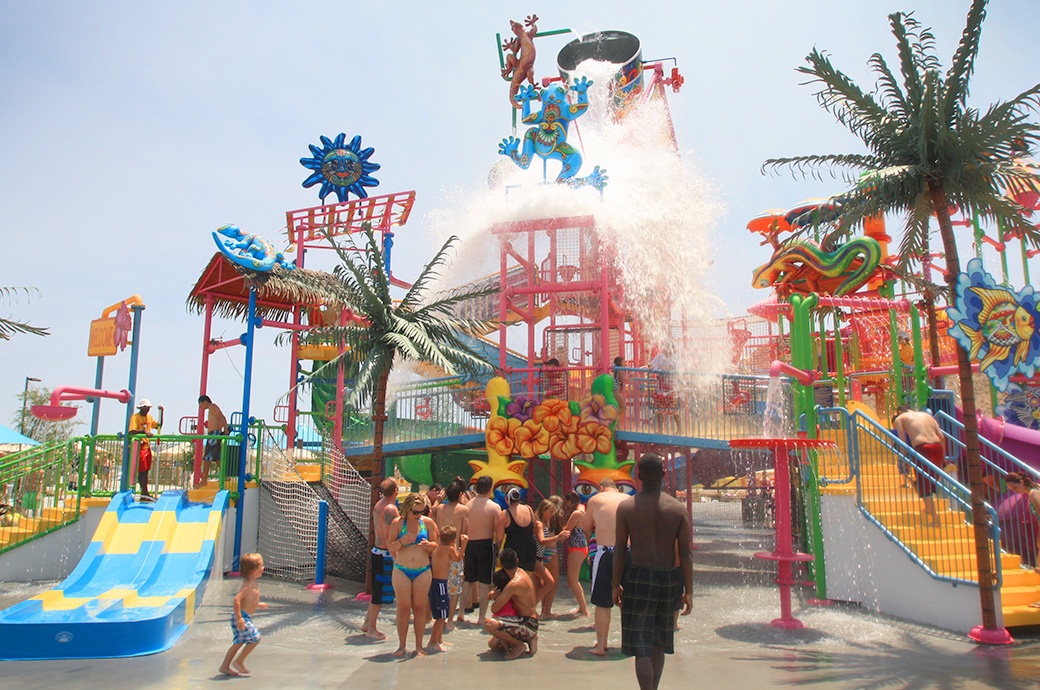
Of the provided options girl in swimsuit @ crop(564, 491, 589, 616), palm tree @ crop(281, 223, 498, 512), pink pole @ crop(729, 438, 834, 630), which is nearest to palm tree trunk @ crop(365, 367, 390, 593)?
palm tree @ crop(281, 223, 498, 512)

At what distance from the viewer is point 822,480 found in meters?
10.1

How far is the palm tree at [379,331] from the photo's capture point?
11.2 meters

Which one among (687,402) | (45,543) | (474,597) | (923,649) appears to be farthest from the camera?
(687,402)

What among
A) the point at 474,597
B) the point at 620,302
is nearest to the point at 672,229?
the point at 620,302

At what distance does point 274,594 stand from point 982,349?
10.4m

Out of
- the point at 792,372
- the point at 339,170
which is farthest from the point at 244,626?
the point at 339,170

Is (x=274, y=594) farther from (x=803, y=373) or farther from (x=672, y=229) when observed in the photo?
(x=672, y=229)

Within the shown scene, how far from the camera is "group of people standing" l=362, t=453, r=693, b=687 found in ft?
16.3

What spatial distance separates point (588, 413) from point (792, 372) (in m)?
3.67

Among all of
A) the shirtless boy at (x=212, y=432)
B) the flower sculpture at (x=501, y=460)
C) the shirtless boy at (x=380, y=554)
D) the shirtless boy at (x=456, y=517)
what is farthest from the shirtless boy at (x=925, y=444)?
the shirtless boy at (x=212, y=432)

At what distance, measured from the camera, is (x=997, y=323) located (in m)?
11.0

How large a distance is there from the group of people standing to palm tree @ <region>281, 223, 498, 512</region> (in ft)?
5.97

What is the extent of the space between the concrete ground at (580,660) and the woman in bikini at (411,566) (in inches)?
13.3

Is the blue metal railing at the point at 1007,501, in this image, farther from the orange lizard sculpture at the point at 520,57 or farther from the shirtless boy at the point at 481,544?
the orange lizard sculpture at the point at 520,57
